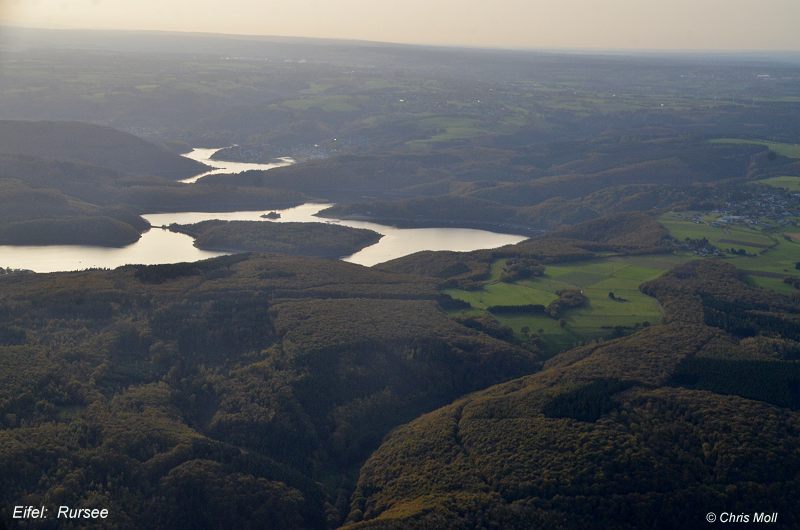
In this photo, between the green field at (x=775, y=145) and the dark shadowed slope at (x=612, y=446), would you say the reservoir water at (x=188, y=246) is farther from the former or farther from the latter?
the green field at (x=775, y=145)

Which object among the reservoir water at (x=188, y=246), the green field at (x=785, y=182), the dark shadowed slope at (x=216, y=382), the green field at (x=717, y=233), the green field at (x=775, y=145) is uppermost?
the green field at (x=775, y=145)

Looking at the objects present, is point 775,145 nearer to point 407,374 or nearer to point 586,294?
point 586,294

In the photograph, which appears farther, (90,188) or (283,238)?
(90,188)

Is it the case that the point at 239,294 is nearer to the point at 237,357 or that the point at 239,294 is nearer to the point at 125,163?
the point at 237,357

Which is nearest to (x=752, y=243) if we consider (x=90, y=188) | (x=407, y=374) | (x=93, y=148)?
(x=407, y=374)

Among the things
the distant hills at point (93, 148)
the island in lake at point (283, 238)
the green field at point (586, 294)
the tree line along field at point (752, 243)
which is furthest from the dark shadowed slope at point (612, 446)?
the distant hills at point (93, 148)

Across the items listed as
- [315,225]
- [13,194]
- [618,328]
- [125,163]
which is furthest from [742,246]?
[125,163]
